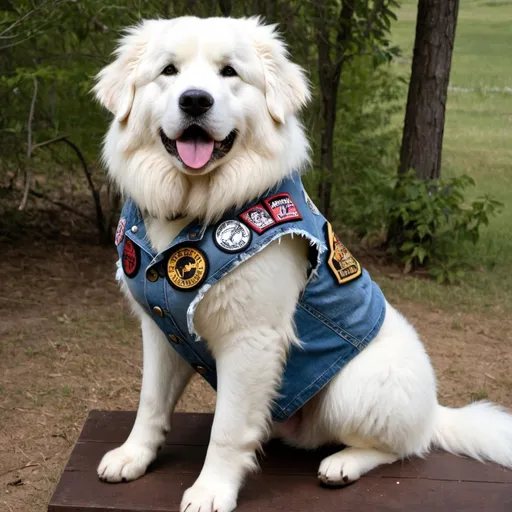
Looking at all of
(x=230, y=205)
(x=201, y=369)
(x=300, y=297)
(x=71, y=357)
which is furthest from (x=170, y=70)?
(x=71, y=357)

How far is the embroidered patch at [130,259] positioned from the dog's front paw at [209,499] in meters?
0.70

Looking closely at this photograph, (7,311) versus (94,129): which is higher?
(94,129)

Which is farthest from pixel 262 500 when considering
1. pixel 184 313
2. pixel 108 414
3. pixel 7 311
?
pixel 7 311

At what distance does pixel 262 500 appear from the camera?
255cm

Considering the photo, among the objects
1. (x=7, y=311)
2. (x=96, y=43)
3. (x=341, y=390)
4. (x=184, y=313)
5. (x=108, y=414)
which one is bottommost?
(x=7, y=311)

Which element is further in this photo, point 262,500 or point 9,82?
point 9,82

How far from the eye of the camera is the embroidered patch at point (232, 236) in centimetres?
236

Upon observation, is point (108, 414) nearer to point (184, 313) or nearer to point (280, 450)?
point (280, 450)

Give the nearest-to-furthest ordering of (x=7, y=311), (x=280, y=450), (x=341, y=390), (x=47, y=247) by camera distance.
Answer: (x=341, y=390) → (x=280, y=450) → (x=7, y=311) → (x=47, y=247)

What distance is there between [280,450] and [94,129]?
12.7 ft

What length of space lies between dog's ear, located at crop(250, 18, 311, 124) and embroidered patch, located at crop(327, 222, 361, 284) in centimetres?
44

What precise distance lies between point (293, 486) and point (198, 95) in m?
1.33

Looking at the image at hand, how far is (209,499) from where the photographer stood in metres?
2.44

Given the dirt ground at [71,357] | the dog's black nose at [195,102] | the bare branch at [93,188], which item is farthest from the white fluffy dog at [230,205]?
the bare branch at [93,188]
